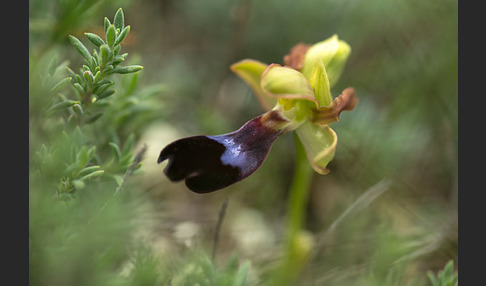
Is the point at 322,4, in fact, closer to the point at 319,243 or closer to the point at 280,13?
the point at 280,13

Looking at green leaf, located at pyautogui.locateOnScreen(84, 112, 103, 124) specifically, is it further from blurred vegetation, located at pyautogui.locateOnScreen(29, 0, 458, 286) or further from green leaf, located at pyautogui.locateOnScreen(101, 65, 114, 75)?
green leaf, located at pyautogui.locateOnScreen(101, 65, 114, 75)

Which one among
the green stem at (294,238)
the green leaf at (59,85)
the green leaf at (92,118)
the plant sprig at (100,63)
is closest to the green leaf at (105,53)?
the plant sprig at (100,63)

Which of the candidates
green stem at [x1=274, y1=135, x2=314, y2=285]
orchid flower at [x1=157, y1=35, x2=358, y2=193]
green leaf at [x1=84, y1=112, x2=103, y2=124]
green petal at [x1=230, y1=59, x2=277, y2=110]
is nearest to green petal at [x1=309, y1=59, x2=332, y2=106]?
orchid flower at [x1=157, y1=35, x2=358, y2=193]

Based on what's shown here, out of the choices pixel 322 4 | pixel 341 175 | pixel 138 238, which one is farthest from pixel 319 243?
pixel 322 4

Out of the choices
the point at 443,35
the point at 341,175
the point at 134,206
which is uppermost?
the point at 134,206

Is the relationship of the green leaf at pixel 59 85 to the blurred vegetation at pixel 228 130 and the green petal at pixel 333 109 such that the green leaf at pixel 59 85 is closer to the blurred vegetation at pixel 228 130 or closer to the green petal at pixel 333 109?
the blurred vegetation at pixel 228 130

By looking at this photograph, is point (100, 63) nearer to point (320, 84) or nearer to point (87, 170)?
point (87, 170)

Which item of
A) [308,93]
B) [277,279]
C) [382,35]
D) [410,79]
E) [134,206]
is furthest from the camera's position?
[382,35]
